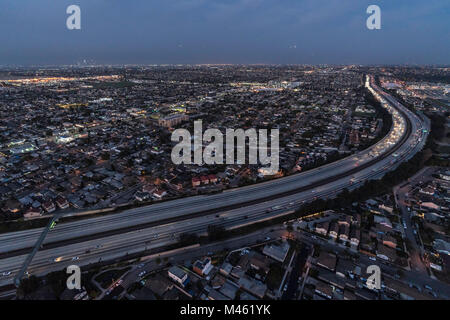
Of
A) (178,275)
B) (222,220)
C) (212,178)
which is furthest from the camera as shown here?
(212,178)

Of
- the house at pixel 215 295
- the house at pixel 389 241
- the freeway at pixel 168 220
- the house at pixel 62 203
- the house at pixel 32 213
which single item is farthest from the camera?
the house at pixel 62 203

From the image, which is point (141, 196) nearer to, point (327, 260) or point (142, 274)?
point (142, 274)

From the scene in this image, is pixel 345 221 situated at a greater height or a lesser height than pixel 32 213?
lesser

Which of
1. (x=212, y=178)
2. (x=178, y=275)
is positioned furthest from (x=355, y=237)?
(x=212, y=178)

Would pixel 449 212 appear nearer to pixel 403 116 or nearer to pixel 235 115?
pixel 235 115

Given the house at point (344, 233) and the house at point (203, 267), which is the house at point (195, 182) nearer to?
the house at point (203, 267)

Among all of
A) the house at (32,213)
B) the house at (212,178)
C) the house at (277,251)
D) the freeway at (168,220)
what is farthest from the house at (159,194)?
the house at (277,251)
